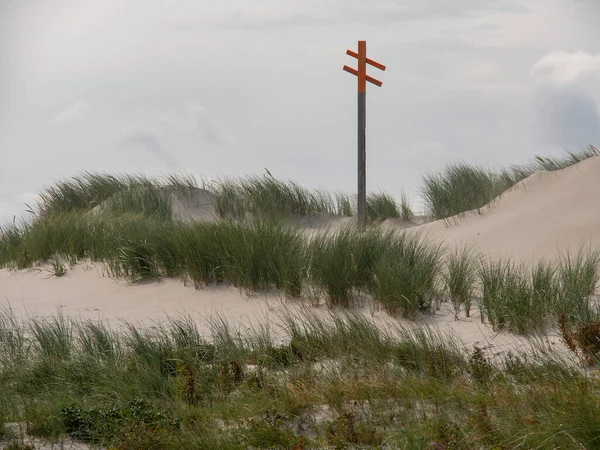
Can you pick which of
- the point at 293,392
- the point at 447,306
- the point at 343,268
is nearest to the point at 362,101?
the point at 343,268

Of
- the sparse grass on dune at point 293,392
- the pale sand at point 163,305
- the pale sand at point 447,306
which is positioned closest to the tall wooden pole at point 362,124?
the pale sand at point 447,306

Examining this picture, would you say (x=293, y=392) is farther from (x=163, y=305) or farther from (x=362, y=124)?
(x=362, y=124)

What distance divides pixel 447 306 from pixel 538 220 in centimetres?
405

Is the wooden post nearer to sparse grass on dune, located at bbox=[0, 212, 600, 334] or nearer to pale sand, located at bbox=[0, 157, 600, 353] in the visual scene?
pale sand, located at bbox=[0, 157, 600, 353]

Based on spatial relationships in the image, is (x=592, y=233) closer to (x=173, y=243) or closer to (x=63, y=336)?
(x=173, y=243)

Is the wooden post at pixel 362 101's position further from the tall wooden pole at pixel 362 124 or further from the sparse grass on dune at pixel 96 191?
the sparse grass on dune at pixel 96 191

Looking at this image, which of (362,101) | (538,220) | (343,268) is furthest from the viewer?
(362,101)

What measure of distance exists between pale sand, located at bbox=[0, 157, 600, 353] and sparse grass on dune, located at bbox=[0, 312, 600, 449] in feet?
2.36

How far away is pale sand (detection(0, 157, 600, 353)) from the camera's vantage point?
7.88 metres

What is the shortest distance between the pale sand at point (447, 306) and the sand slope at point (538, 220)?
13mm

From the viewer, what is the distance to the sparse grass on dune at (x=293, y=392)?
431 cm

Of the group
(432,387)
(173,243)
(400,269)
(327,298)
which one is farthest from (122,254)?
(432,387)

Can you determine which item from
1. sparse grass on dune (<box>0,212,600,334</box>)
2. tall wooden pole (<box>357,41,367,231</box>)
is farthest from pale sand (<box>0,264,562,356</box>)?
tall wooden pole (<box>357,41,367,231</box>)

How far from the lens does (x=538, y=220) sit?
11.2m
